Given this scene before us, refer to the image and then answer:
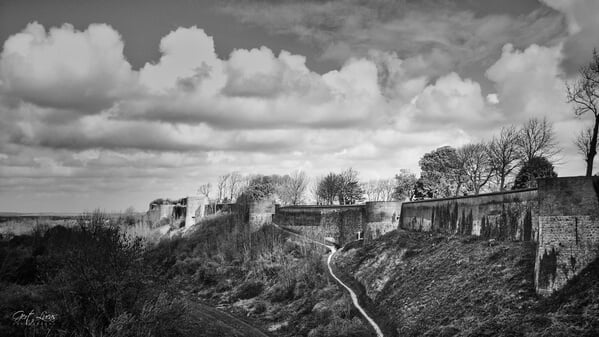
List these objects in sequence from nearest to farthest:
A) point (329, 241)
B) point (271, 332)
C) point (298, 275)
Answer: point (271, 332) → point (298, 275) → point (329, 241)

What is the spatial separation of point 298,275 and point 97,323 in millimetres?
17438

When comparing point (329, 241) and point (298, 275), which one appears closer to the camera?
point (298, 275)

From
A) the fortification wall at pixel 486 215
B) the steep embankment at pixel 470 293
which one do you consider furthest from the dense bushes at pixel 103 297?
the fortification wall at pixel 486 215

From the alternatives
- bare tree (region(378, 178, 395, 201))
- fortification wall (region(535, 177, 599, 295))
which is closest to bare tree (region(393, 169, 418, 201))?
bare tree (region(378, 178, 395, 201))

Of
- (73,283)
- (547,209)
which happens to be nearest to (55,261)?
(73,283)

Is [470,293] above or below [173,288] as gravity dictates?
above

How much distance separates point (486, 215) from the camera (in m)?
23.2

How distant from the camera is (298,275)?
108 ft

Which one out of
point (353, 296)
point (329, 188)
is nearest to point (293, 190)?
point (329, 188)

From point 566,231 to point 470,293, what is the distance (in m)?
4.55

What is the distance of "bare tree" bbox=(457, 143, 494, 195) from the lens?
145 feet

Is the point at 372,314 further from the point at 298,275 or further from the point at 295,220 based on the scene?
the point at 295,220

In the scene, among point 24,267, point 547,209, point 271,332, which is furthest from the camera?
point 24,267

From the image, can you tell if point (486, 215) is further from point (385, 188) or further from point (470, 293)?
Result: point (385, 188)
